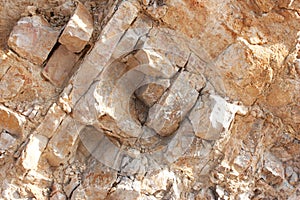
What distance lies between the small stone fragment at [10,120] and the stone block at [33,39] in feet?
3.14

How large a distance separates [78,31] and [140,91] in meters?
1.47

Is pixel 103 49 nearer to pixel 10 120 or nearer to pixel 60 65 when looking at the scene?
pixel 60 65

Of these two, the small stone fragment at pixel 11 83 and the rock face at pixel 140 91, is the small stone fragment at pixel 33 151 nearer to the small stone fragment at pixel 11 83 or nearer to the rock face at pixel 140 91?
the rock face at pixel 140 91

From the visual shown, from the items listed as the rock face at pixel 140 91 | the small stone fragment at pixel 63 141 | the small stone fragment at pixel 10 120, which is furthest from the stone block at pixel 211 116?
the small stone fragment at pixel 10 120

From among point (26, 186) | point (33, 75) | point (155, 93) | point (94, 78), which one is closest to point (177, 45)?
point (155, 93)

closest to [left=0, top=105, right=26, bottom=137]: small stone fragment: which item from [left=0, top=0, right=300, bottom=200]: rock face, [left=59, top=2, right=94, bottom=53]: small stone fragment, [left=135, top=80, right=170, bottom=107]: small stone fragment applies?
[left=0, top=0, right=300, bottom=200]: rock face

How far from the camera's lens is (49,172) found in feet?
20.9

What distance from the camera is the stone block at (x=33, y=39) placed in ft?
20.7

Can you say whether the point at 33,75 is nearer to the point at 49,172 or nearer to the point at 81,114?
the point at 81,114

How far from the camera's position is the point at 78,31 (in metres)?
6.31

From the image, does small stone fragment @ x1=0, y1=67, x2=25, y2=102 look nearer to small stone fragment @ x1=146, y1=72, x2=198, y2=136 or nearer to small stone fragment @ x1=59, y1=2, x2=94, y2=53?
small stone fragment @ x1=59, y1=2, x2=94, y2=53

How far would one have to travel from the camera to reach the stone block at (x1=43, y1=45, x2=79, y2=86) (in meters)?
6.50

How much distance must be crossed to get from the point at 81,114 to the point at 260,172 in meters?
3.41

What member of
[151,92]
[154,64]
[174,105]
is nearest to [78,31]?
[154,64]
